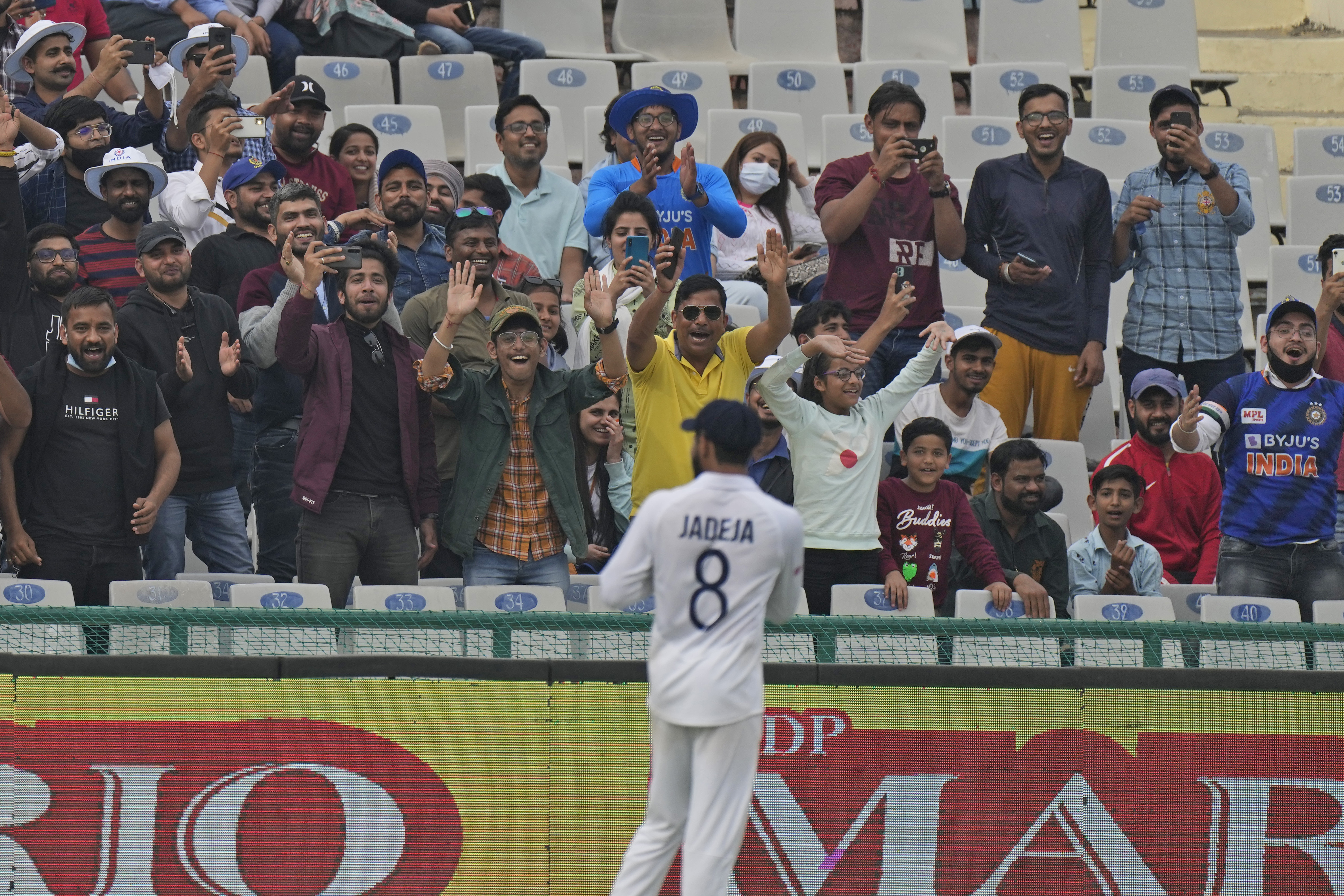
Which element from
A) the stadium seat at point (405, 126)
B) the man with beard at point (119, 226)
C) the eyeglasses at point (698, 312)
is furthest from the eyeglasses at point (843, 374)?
the stadium seat at point (405, 126)

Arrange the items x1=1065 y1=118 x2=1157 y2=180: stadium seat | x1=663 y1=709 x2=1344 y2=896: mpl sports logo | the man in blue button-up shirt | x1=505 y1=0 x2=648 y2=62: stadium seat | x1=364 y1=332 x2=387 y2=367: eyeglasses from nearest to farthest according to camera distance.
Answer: x1=663 y1=709 x2=1344 y2=896: mpl sports logo
x1=364 y1=332 x2=387 y2=367: eyeglasses
the man in blue button-up shirt
x1=1065 y1=118 x2=1157 y2=180: stadium seat
x1=505 y1=0 x2=648 y2=62: stadium seat

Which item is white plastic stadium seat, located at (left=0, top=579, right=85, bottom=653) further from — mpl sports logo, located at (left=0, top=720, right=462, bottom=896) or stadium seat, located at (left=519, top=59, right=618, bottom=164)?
stadium seat, located at (left=519, top=59, right=618, bottom=164)

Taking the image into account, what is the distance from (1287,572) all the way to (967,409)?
167 cm

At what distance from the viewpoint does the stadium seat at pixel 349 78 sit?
39.3 ft

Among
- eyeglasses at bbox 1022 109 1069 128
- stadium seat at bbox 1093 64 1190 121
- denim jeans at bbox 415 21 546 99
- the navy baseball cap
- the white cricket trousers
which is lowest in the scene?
the white cricket trousers

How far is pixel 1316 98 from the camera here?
13805mm

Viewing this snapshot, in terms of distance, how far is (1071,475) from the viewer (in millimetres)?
9055

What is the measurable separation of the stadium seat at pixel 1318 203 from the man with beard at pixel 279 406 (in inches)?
266

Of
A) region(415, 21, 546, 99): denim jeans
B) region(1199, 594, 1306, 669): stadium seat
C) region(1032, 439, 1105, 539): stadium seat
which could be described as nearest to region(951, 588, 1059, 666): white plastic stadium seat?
region(1199, 594, 1306, 669): stadium seat

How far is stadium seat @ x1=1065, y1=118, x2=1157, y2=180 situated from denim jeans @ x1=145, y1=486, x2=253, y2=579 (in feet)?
21.4

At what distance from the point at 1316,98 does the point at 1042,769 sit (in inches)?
369

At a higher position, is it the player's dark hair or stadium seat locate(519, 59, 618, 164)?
stadium seat locate(519, 59, 618, 164)

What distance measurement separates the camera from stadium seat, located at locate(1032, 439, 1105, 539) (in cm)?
900

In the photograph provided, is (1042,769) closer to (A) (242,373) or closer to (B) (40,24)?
(A) (242,373)
